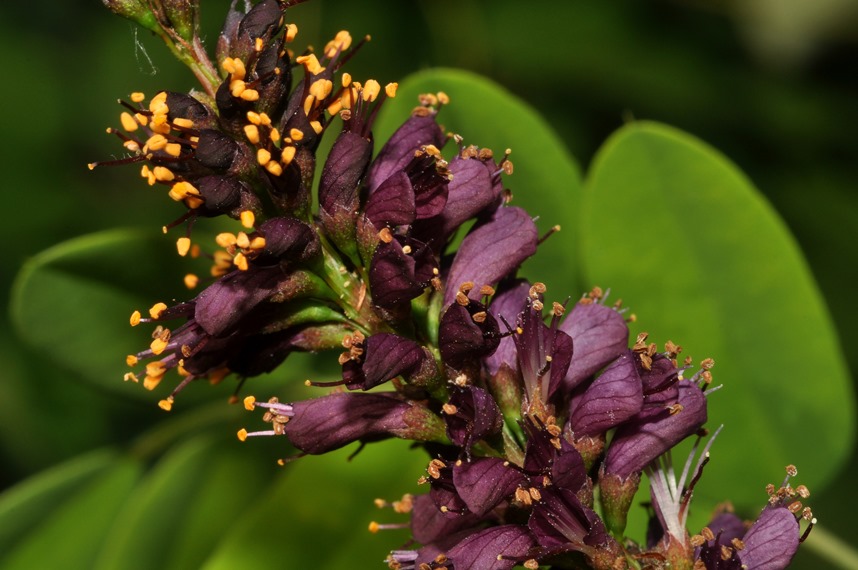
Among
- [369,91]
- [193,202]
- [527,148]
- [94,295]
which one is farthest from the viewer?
→ [94,295]

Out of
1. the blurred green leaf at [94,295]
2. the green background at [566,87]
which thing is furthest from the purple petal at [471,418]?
the green background at [566,87]

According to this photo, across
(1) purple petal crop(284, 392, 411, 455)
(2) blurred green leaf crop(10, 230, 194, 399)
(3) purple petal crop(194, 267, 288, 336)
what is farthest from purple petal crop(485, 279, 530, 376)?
(2) blurred green leaf crop(10, 230, 194, 399)

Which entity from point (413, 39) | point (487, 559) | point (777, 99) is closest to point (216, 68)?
point (487, 559)

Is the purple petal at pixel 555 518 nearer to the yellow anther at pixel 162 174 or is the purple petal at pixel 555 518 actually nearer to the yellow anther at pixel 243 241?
the yellow anther at pixel 243 241

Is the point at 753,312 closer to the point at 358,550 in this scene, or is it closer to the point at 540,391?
the point at 540,391

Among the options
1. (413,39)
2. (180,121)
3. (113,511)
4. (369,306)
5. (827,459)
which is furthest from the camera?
(413,39)

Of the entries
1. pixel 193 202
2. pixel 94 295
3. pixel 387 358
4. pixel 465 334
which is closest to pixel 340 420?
pixel 387 358

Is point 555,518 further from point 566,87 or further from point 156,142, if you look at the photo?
point 566,87
